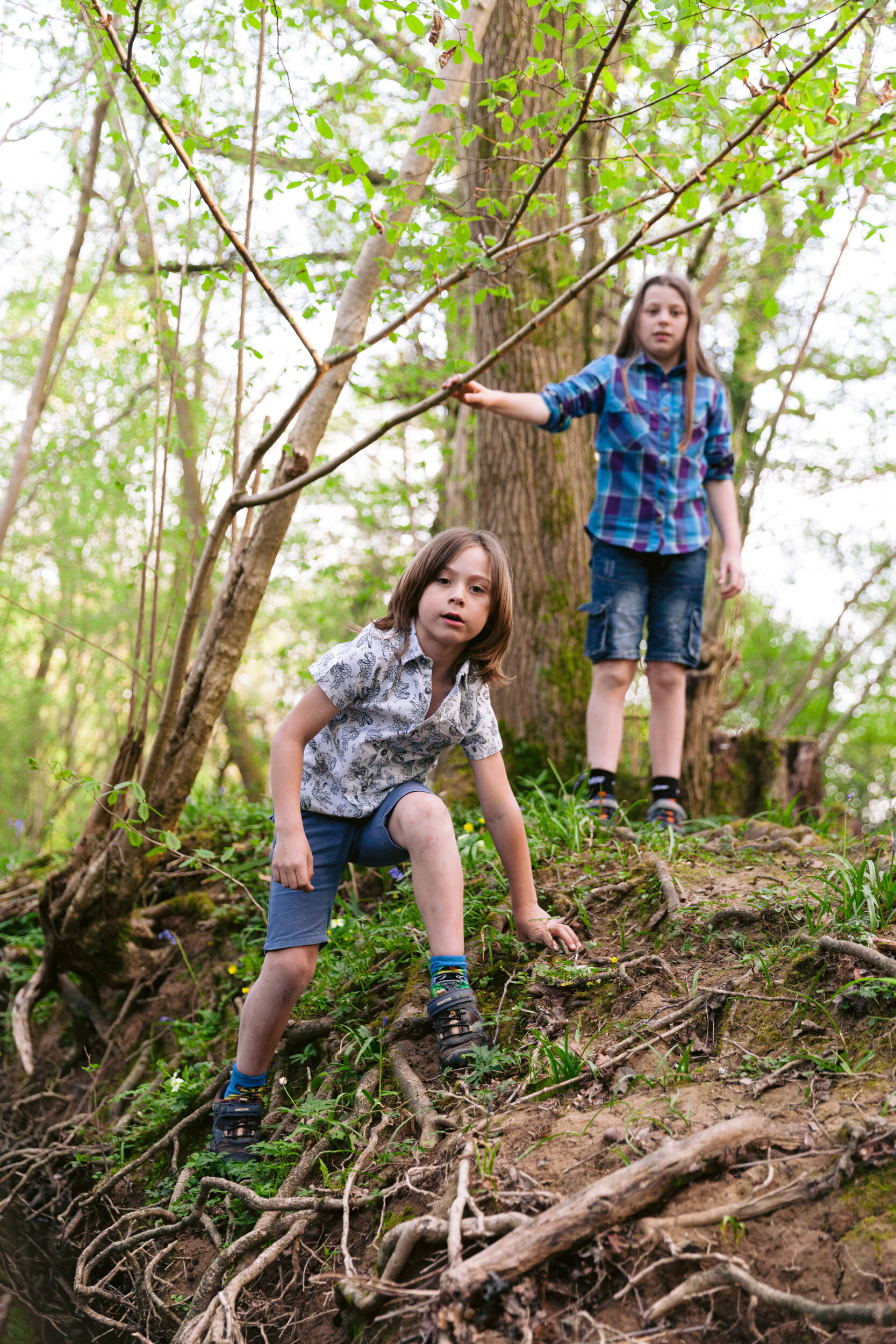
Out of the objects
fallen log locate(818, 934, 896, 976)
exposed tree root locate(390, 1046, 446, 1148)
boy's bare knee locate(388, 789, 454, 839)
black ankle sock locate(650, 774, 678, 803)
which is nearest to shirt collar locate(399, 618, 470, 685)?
boy's bare knee locate(388, 789, 454, 839)

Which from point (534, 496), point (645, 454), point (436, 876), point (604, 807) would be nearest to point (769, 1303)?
point (436, 876)

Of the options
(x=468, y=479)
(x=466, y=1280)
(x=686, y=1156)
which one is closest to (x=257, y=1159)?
(x=466, y=1280)

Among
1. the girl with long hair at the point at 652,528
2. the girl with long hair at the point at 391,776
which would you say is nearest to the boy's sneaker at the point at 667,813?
the girl with long hair at the point at 652,528

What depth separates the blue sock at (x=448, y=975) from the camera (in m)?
2.27

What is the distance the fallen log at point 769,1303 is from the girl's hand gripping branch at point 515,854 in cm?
118

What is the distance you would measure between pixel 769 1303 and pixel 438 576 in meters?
1.77

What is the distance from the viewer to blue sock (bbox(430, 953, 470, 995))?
89.5 inches

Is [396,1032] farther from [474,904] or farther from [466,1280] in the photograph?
[466,1280]

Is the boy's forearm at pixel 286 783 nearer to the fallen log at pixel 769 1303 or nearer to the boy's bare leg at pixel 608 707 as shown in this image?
the fallen log at pixel 769 1303

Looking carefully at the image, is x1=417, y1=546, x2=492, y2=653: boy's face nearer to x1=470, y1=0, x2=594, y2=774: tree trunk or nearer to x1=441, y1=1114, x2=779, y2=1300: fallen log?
x1=441, y1=1114, x2=779, y2=1300: fallen log

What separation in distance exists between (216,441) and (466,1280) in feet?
9.55

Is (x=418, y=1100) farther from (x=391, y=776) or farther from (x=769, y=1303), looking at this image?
(x=769, y=1303)

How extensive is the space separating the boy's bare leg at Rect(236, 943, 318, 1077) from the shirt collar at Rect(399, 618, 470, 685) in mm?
831

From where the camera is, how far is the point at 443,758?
174 inches
